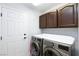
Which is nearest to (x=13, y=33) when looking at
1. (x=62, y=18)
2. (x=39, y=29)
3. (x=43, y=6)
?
(x=39, y=29)

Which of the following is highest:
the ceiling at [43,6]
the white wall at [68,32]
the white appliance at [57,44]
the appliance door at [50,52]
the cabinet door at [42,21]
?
the ceiling at [43,6]

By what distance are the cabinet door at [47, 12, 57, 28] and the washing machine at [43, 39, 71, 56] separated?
249 mm

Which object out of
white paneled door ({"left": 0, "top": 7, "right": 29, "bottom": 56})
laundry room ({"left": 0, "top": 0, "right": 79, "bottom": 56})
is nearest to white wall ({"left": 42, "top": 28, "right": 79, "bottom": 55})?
laundry room ({"left": 0, "top": 0, "right": 79, "bottom": 56})

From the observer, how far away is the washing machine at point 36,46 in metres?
1.38

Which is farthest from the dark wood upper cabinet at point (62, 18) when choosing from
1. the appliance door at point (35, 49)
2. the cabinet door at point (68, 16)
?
the appliance door at point (35, 49)

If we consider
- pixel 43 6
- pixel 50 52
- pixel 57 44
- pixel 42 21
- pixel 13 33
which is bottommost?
pixel 50 52

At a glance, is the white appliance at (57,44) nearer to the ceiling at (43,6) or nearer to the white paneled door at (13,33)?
the white paneled door at (13,33)

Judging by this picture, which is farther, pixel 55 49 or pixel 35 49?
pixel 35 49

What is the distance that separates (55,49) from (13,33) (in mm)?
641

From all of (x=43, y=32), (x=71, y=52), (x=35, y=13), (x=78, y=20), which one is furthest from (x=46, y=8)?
(x=71, y=52)

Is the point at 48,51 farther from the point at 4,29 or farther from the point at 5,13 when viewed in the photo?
the point at 5,13

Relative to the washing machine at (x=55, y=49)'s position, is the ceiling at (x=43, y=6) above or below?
above

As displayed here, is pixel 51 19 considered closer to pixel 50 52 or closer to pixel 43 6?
pixel 43 6

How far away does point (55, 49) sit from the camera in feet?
4.18
